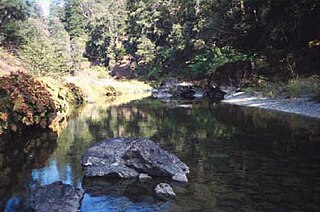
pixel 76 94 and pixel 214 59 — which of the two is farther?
pixel 214 59

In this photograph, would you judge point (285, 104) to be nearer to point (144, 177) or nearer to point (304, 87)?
point (304, 87)

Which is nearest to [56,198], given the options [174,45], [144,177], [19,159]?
[144,177]

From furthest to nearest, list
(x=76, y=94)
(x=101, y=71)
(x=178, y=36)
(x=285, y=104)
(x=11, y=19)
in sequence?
(x=101, y=71), (x=178, y=36), (x=11, y=19), (x=76, y=94), (x=285, y=104)

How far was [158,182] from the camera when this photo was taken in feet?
31.1

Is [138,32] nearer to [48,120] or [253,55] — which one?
[253,55]

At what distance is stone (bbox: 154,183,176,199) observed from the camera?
8.48 m

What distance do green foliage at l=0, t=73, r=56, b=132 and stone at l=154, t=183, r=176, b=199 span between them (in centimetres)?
797

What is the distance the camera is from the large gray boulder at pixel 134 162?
9.92 m

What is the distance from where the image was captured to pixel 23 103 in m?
17.0

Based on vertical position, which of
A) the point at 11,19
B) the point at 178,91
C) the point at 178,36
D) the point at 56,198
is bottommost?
the point at 56,198

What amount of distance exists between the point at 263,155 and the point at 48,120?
38.8ft

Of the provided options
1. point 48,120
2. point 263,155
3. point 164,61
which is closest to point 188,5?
point 164,61

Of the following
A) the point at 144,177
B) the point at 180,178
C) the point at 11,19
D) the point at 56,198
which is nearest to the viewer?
the point at 56,198

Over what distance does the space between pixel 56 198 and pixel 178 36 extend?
49.8 meters
